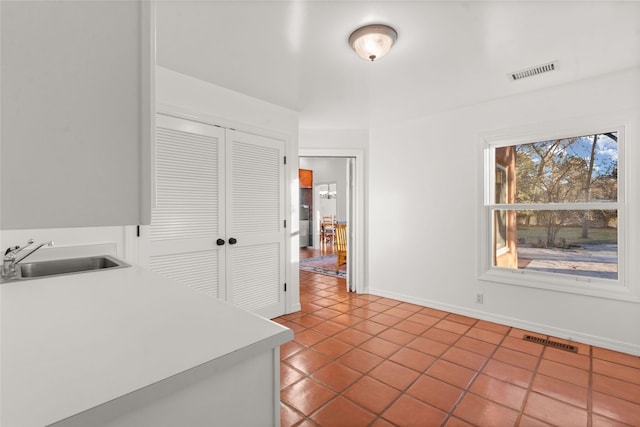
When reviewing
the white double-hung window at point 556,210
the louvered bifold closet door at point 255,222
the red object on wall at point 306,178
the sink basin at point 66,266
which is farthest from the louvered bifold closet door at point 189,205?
the red object on wall at point 306,178

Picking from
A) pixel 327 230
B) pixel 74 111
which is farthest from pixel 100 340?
pixel 327 230

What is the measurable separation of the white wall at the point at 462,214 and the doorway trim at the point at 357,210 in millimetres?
141

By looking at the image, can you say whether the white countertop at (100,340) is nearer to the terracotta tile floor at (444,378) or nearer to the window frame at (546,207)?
the terracotta tile floor at (444,378)

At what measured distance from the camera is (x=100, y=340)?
84 cm

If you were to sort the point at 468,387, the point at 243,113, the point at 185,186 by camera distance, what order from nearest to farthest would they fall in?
1. the point at 468,387
2. the point at 185,186
3. the point at 243,113

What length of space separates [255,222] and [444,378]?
214 centimetres

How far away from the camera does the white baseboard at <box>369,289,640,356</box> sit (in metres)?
2.62

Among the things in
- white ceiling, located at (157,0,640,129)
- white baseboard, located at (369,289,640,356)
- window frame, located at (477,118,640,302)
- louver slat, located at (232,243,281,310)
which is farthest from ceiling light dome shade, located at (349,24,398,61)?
white baseboard, located at (369,289,640,356)

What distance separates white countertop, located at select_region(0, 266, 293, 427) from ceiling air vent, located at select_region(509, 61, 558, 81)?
2841 millimetres

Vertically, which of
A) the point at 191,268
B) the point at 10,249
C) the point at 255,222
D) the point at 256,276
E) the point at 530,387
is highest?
the point at 255,222

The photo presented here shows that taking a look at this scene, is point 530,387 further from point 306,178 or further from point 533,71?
point 306,178

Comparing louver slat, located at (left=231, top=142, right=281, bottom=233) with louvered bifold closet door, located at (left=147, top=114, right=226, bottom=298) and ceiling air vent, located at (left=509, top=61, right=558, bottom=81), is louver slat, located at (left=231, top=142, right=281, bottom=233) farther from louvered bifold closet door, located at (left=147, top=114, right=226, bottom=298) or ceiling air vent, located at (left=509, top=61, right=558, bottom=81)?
ceiling air vent, located at (left=509, top=61, right=558, bottom=81)

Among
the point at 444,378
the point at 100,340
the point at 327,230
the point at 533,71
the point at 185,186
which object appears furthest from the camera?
the point at 327,230

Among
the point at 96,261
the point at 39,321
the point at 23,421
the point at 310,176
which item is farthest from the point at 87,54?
the point at 310,176
